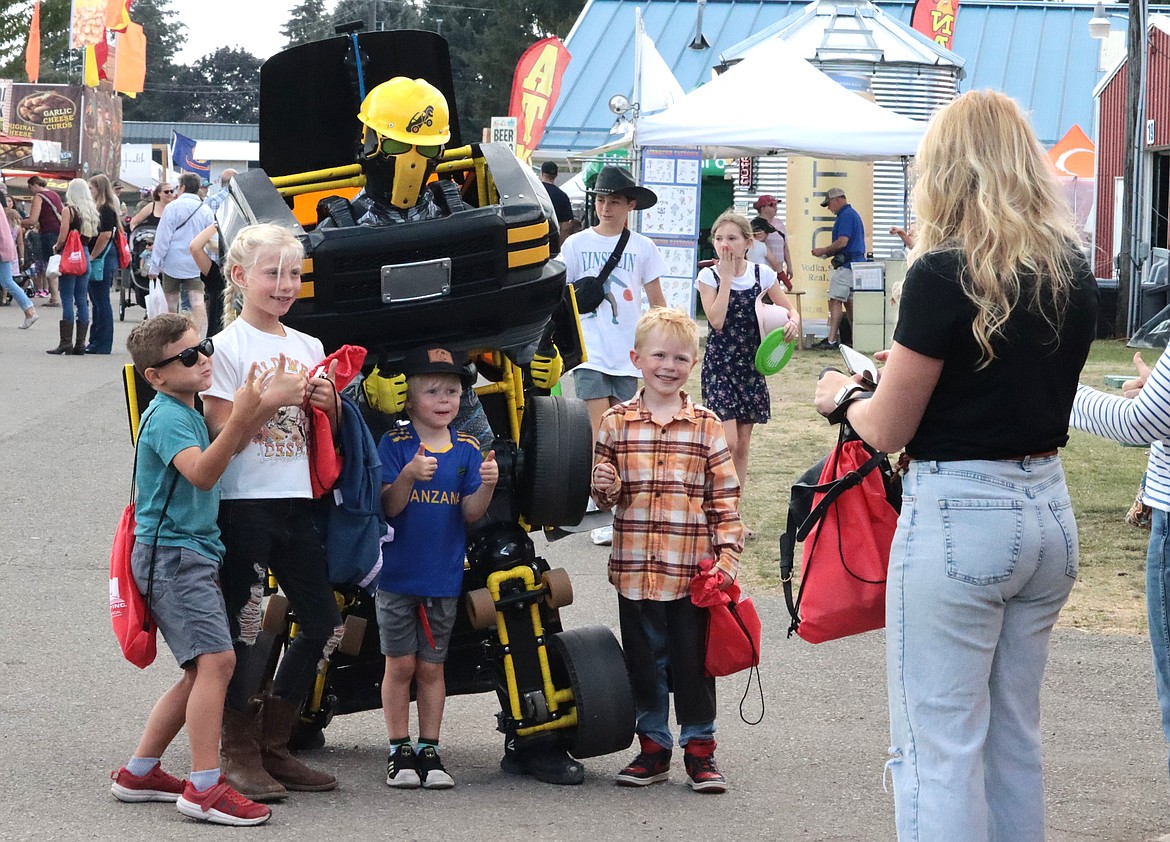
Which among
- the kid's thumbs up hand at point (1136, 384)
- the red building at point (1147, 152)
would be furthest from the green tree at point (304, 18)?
the kid's thumbs up hand at point (1136, 384)

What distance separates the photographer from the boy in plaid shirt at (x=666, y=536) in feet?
15.2

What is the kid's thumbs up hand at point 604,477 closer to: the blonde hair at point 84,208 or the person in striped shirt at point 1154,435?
the person in striped shirt at point 1154,435

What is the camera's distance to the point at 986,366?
3.10m

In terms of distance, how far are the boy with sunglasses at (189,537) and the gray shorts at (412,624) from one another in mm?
534

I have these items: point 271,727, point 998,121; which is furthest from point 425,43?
point 998,121

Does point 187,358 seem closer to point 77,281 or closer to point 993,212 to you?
point 993,212

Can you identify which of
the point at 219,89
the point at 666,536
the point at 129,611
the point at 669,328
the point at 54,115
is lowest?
the point at 129,611

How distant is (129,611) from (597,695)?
4.51ft

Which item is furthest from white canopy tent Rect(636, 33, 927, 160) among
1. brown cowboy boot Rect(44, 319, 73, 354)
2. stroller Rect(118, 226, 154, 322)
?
brown cowboy boot Rect(44, 319, 73, 354)

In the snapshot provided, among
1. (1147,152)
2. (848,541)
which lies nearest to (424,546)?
(848,541)

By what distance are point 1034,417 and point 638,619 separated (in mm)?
1863

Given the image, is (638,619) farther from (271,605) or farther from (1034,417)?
(1034,417)

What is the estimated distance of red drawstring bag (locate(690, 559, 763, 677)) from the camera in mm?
4590

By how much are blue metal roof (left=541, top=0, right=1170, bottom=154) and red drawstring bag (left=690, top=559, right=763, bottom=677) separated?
97.7ft
